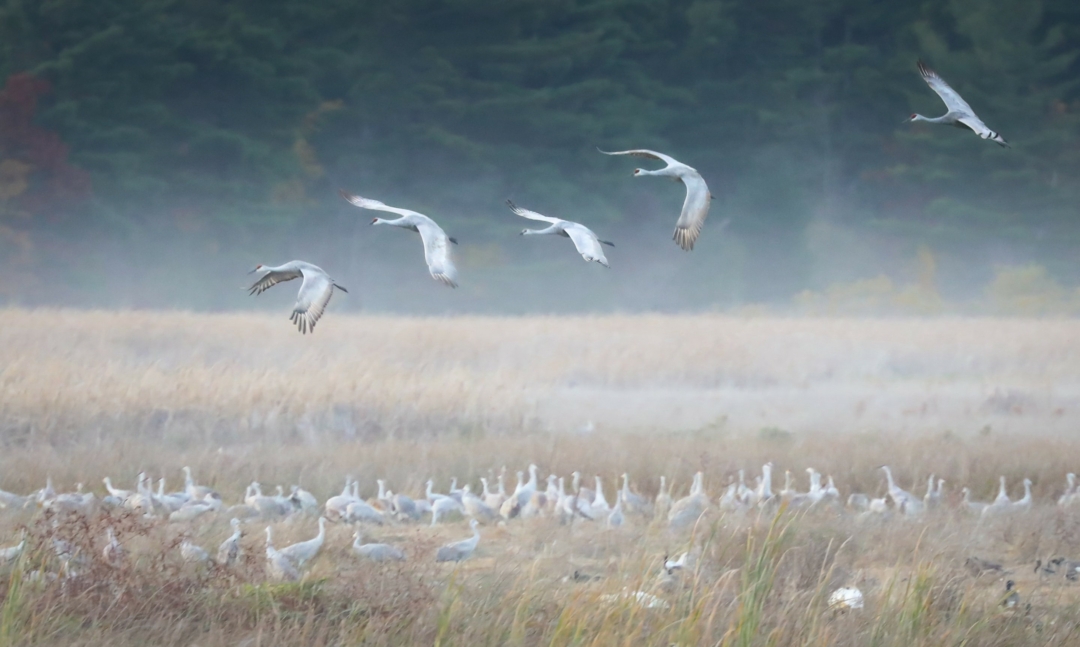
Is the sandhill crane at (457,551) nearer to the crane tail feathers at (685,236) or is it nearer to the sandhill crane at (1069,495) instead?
the crane tail feathers at (685,236)

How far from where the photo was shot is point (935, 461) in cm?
833

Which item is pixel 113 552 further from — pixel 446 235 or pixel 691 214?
pixel 691 214

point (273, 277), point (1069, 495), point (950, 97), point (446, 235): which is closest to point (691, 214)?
point (446, 235)

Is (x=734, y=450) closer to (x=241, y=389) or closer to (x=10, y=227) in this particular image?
(x=241, y=389)

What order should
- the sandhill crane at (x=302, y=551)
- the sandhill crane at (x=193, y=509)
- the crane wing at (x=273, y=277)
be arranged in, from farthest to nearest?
the sandhill crane at (x=193, y=509)
the sandhill crane at (x=302, y=551)
the crane wing at (x=273, y=277)

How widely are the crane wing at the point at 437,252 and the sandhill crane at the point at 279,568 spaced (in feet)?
4.79

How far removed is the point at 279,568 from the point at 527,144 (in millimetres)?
9334

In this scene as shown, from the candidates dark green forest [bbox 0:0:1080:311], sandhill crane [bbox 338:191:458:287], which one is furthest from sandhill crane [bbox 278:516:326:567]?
dark green forest [bbox 0:0:1080:311]

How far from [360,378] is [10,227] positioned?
521cm

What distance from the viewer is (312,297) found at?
13.4 ft

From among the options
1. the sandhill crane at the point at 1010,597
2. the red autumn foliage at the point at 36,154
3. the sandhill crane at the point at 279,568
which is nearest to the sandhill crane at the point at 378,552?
the sandhill crane at the point at 279,568

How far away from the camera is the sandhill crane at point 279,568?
4.63 metres

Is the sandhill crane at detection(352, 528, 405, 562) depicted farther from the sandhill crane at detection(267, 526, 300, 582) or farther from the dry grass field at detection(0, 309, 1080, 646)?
the sandhill crane at detection(267, 526, 300, 582)

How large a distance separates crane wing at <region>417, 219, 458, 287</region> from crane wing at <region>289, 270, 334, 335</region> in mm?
375
